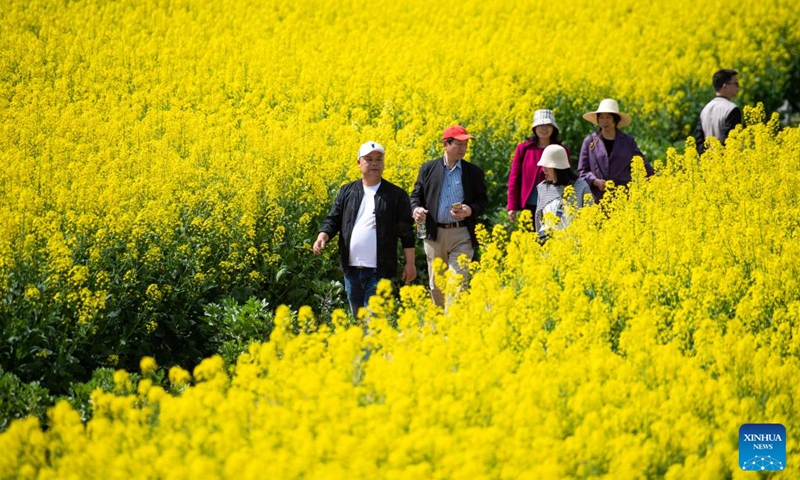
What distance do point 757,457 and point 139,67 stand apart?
11091mm

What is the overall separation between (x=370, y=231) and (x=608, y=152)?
332 cm

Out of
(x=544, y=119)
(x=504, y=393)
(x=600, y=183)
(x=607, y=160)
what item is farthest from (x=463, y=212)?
(x=504, y=393)

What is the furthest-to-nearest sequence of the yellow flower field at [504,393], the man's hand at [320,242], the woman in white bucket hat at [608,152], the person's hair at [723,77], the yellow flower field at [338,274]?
the person's hair at [723,77] < the woman in white bucket hat at [608,152] < the man's hand at [320,242] < the yellow flower field at [338,274] < the yellow flower field at [504,393]

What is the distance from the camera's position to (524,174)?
30.2ft

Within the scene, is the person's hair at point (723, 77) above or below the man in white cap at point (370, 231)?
above

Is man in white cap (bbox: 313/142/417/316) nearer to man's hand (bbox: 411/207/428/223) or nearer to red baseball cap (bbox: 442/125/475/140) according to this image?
man's hand (bbox: 411/207/428/223)

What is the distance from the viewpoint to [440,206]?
8445mm

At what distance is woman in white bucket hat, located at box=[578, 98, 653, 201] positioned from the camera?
981 centimetres

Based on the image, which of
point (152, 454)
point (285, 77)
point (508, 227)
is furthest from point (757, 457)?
point (285, 77)

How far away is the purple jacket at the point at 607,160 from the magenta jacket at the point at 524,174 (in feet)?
2.41

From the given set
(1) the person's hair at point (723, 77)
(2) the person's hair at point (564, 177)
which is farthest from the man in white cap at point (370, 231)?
(1) the person's hair at point (723, 77)

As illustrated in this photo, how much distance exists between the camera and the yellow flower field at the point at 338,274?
15.9ft

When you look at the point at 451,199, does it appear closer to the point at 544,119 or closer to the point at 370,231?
the point at 370,231

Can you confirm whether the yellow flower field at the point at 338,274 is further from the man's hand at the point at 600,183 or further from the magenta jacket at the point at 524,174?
the magenta jacket at the point at 524,174
